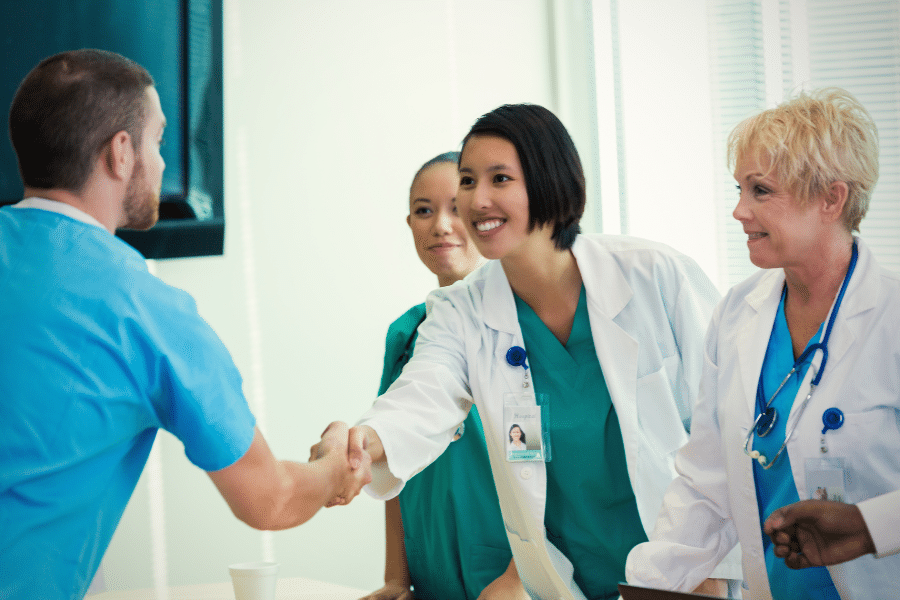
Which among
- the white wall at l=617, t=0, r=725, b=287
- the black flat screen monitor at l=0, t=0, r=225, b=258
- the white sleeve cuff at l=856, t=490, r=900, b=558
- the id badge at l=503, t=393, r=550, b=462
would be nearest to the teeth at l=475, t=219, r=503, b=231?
the id badge at l=503, t=393, r=550, b=462

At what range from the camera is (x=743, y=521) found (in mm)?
1439

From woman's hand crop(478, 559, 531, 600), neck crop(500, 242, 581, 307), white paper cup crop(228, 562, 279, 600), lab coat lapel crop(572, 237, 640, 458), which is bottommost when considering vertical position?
woman's hand crop(478, 559, 531, 600)

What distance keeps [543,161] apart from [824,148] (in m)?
0.64

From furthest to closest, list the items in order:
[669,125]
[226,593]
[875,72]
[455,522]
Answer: [669,125] → [875,72] → [455,522] → [226,593]

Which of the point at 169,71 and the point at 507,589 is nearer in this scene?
the point at 507,589

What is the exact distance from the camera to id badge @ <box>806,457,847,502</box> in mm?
1271

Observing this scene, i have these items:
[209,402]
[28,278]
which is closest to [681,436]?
[209,402]

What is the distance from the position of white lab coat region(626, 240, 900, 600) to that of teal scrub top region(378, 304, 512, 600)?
25.8 inches

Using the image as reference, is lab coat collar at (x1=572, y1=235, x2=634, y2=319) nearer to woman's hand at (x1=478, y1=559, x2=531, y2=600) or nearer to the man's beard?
woman's hand at (x1=478, y1=559, x2=531, y2=600)

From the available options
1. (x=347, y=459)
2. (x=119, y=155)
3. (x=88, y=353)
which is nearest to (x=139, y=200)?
(x=119, y=155)

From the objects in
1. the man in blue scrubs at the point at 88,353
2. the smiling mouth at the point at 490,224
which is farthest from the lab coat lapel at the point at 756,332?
the man in blue scrubs at the point at 88,353

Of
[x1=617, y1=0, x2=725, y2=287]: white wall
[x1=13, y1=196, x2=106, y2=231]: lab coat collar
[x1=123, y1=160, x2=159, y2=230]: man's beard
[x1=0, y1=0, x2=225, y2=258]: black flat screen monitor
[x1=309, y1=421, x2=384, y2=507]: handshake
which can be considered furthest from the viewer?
[x1=617, y1=0, x2=725, y2=287]: white wall

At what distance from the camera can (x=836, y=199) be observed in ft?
4.54

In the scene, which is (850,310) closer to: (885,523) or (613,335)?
(885,523)
